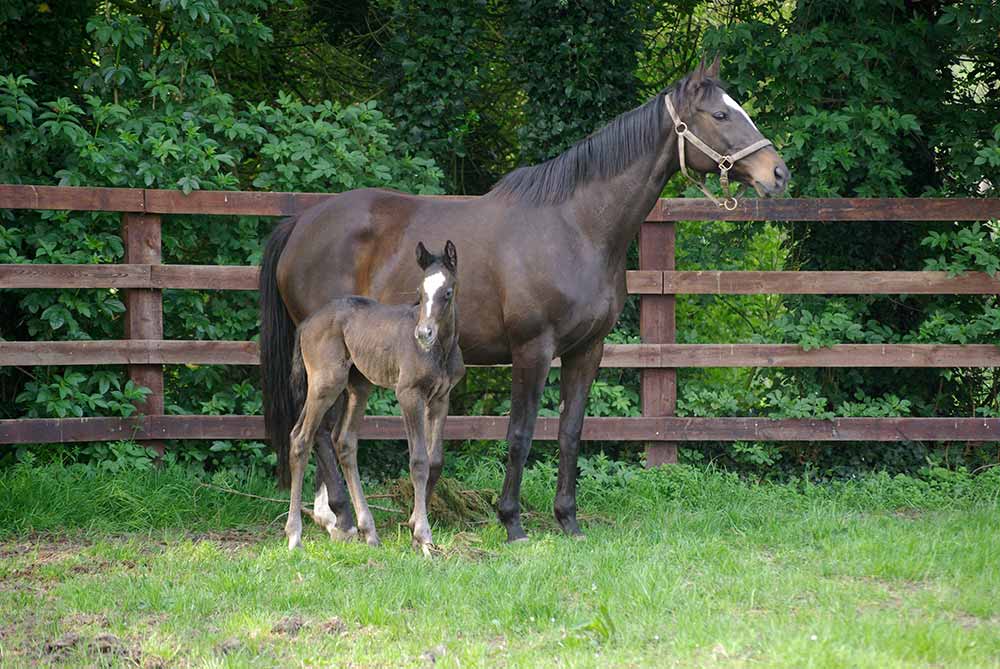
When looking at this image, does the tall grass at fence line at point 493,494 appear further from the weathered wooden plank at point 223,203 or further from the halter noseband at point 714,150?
the halter noseband at point 714,150

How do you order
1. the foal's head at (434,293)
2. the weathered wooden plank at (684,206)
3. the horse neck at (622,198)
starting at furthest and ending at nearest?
the weathered wooden plank at (684,206), the horse neck at (622,198), the foal's head at (434,293)

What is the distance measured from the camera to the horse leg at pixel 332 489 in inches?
243

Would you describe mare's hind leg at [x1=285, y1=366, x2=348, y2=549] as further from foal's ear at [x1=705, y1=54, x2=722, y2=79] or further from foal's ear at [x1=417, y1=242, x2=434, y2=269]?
foal's ear at [x1=705, y1=54, x2=722, y2=79]

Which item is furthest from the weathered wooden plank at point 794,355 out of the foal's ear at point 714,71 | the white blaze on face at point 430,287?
the white blaze on face at point 430,287

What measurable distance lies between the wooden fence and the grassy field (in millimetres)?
562

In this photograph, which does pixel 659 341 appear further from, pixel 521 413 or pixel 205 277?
pixel 205 277

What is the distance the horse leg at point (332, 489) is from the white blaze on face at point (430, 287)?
116 centimetres

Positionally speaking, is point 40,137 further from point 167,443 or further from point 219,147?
point 167,443

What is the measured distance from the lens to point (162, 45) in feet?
28.8

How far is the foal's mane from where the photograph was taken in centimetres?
633

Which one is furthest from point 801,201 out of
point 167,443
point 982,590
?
point 167,443

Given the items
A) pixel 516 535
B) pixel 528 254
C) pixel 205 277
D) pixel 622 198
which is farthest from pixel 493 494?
pixel 205 277

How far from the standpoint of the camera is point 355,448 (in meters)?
6.10

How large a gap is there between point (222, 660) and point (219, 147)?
4.64 metres
